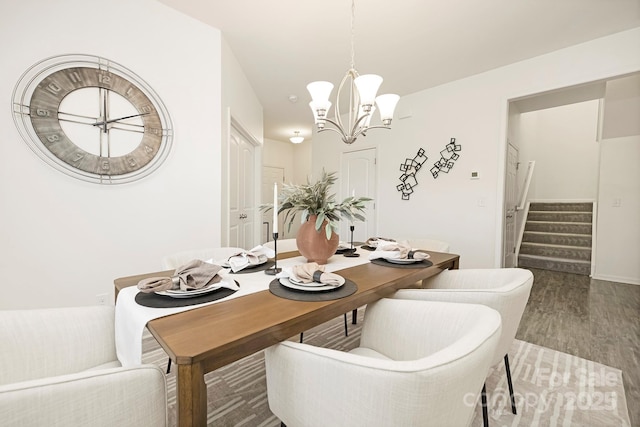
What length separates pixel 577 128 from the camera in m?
5.86

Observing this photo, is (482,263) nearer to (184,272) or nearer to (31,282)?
(184,272)

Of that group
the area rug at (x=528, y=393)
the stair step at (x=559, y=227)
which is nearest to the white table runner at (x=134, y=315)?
the area rug at (x=528, y=393)

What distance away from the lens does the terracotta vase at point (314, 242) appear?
159cm

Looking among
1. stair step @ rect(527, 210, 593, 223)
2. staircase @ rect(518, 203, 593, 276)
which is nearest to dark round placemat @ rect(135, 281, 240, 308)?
staircase @ rect(518, 203, 593, 276)

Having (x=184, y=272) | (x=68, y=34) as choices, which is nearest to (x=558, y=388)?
(x=184, y=272)

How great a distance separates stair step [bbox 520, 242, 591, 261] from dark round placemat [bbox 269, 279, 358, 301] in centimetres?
506

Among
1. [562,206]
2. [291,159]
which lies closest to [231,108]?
[291,159]

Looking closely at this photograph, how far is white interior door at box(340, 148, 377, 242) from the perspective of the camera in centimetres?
441

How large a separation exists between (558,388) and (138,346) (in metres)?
2.12

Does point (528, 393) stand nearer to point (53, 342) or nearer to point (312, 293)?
point (312, 293)

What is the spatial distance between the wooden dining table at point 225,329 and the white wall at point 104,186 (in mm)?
1038

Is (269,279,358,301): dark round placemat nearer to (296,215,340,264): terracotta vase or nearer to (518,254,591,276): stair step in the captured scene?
(296,215,340,264): terracotta vase

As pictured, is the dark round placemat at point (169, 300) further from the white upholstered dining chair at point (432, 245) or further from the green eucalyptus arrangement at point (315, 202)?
the white upholstered dining chair at point (432, 245)

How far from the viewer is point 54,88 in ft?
5.91
